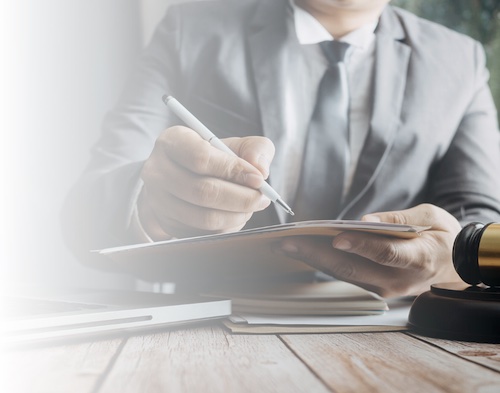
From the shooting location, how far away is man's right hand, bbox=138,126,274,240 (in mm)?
508

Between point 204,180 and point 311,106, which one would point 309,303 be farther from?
point 311,106

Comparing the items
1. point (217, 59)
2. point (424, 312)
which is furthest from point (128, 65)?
point (424, 312)

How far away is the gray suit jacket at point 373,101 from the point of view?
2.94ft

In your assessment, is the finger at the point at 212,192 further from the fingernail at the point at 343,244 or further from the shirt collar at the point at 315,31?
the shirt collar at the point at 315,31

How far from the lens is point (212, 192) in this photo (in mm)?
517

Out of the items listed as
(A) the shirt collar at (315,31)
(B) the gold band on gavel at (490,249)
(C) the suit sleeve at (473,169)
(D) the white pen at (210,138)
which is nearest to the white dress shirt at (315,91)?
(A) the shirt collar at (315,31)

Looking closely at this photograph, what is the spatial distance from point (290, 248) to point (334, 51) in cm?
54

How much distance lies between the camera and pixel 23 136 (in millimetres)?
856

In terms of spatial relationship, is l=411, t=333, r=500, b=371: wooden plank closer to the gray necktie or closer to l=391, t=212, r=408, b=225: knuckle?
l=391, t=212, r=408, b=225: knuckle

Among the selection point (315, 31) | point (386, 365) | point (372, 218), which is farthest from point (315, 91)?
point (386, 365)

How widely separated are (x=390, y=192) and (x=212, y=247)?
52cm

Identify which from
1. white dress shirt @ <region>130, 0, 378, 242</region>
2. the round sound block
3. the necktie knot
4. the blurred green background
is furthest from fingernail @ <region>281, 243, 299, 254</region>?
the blurred green background

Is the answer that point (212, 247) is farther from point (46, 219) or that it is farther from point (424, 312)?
point (46, 219)

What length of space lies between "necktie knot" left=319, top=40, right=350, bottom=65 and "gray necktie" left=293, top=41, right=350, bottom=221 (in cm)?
3
